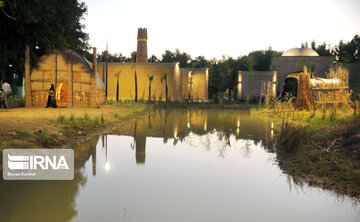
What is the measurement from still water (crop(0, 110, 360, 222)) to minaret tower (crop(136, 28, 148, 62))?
2985 cm

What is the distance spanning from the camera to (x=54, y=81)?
19.6 m

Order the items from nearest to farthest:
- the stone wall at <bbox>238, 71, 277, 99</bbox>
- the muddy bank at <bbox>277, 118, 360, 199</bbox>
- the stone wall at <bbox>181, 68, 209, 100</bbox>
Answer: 1. the muddy bank at <bbox>277, 118, 360, 199</bbox>
2. the stone wall at <bbox>238, 71, 277, 99</bbox>
3. the stone wall at <bbox>181, 68, 209, 100</bbox>

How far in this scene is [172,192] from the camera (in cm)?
497

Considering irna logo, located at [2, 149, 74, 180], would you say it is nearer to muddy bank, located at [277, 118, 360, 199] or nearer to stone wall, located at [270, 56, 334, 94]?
muddy bank, located at [277, 118, 360, 199]

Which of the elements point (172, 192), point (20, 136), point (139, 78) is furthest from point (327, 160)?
point (139, 78)

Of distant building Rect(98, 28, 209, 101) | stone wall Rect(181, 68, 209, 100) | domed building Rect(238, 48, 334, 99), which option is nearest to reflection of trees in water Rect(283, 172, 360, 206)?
distant building Rect(98, 28, 209, 101)

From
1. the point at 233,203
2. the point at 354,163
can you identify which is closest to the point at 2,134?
the point at 233,203

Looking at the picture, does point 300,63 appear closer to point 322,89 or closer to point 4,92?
point 322,89

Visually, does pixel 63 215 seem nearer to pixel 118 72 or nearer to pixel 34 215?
pixel 34 215

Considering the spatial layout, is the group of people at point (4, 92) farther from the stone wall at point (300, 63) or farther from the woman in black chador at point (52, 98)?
the stone wall at point (300, 63)

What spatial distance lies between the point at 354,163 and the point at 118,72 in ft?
84.3

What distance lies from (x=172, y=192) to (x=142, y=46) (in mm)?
33936

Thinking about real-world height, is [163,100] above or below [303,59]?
below

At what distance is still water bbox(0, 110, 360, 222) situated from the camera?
414cm
